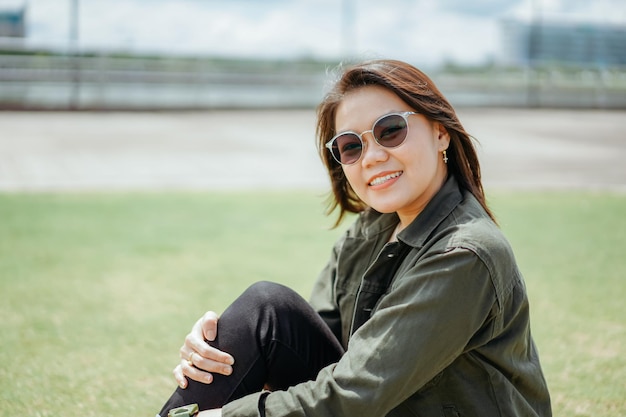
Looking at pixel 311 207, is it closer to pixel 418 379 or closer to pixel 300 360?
pixel 300 360

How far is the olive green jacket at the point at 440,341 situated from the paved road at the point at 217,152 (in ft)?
16.9

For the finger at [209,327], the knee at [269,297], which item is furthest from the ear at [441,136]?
the finger at [209,327]

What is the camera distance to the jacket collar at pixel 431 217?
2.05m

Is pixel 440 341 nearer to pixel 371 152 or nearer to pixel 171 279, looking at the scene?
pixel 371 152

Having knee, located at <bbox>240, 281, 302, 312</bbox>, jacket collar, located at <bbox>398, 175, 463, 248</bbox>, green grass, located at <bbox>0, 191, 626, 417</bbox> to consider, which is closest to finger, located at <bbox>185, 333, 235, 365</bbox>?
knee, located at <bbox>240, 281, 302, 312</bbox>

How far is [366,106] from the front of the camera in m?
2.22

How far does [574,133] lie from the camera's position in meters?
16.6

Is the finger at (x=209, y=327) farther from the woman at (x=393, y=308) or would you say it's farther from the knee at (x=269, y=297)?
the knee at (x=269, y=297)

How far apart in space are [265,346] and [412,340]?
659mm

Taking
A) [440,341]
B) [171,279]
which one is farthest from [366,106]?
[171,279]

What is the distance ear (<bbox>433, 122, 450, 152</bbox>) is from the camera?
225 centimetres

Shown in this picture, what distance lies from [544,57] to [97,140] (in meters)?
20.7

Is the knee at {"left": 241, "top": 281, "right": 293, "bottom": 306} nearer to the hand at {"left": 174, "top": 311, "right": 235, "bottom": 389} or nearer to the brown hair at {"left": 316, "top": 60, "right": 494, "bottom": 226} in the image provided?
the hand at {"left": 174, "top": 311, "right": 235, "bottom": 389}

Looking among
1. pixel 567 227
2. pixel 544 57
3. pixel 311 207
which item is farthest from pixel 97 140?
pixel 544 57
